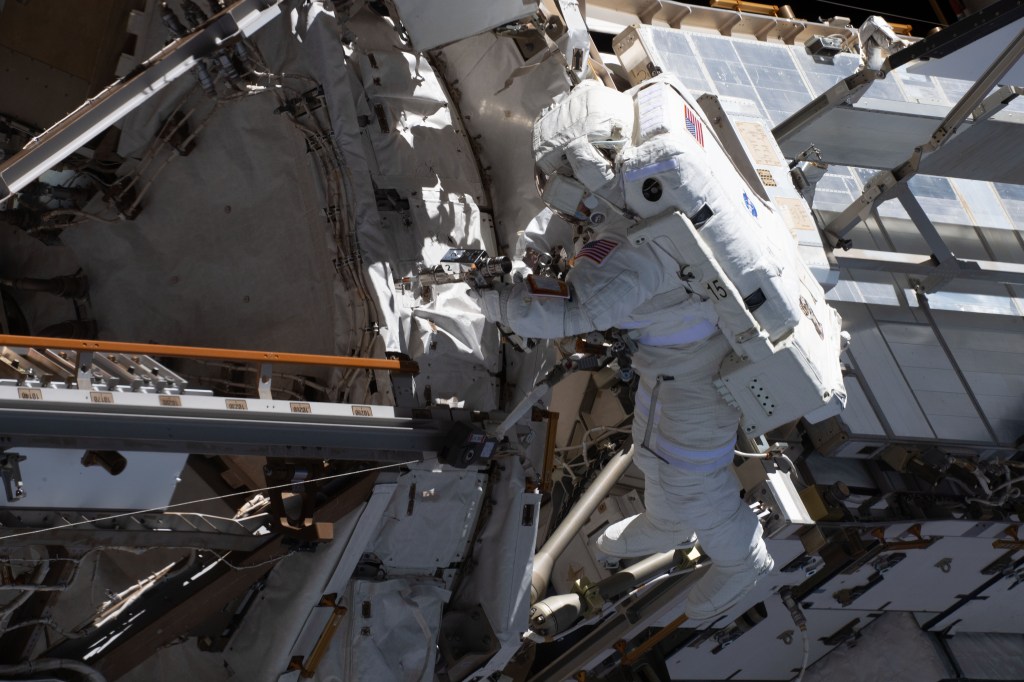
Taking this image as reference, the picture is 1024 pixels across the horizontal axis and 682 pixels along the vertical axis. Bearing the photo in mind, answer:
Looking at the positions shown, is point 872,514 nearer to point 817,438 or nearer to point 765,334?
point 817,438

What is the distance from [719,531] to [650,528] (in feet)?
0.96

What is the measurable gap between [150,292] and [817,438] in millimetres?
3246

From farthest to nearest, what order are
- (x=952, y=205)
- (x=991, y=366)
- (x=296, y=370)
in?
(x=952, y=205) < (x=991, y=366) < (x=296, y=370)

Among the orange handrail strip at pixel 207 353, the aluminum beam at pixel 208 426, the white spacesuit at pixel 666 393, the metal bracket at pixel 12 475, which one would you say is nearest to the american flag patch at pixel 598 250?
the white spacesuit at pixel 666 393

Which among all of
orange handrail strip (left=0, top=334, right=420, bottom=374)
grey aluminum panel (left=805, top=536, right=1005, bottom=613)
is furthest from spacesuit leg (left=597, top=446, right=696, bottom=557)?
grey aluminum panel (left=805, top=536, right=1005, bottom=613)

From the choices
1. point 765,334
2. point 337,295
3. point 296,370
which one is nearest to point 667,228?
point 765,334

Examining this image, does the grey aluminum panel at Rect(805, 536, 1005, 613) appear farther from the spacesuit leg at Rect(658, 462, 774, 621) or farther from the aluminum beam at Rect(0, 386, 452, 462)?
the aluminum beam at Rect(0, 386, 452, 462)

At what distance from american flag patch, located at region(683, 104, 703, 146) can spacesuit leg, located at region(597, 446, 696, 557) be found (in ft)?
3.91

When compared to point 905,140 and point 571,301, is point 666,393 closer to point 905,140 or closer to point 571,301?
point 571,301

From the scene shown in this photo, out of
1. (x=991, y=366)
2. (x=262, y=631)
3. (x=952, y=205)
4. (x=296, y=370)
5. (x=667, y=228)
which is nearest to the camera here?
(x=667, y=228)

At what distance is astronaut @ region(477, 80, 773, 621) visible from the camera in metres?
3.91

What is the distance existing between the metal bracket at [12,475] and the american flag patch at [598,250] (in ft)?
6.38

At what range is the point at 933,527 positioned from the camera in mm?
5906

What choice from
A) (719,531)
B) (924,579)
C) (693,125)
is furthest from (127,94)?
(924,579)
